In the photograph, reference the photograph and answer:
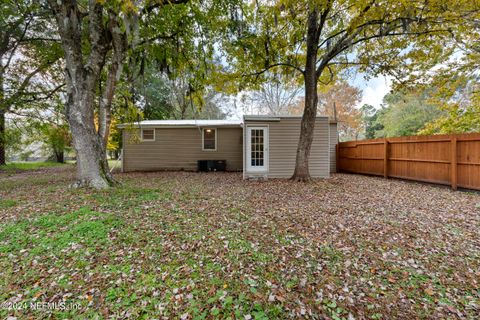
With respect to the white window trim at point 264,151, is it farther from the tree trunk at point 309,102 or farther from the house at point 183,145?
the house at point 183,145

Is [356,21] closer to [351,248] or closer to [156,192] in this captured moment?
[351,248]

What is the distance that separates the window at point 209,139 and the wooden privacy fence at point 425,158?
716 centimetres

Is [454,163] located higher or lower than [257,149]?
lower

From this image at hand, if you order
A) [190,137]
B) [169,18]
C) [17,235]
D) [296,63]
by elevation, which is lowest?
[17,235]

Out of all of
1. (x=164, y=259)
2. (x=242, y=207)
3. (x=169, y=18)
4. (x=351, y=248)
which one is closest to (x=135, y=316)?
(x=164, y=259)

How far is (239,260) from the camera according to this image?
259 cm

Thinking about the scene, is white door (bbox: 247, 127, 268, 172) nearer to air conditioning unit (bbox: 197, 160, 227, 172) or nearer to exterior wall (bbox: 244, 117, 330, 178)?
exterior wall (bbox: 244, 117, 330, 178)

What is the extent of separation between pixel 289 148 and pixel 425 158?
4.49 metres

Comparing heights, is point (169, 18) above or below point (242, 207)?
above

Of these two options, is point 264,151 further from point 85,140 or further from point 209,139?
point 85,140

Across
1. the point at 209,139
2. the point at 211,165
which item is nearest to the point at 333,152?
the point at 211,165

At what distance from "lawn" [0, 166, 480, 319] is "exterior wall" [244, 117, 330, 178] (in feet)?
13.8

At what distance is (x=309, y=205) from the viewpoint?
15.5 ft

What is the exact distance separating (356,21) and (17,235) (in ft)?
28.7
